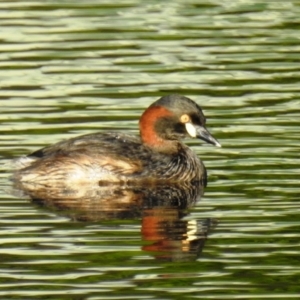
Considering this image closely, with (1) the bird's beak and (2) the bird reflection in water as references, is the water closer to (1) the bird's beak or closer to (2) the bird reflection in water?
(2) the bird reflection in water

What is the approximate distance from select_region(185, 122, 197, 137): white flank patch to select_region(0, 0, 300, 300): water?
30 centimetres

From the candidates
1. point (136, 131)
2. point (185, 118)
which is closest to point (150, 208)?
point (185, 118)

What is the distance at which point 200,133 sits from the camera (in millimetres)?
14875

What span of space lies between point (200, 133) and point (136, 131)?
4.03ft

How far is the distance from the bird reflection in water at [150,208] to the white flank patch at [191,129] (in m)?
0.54

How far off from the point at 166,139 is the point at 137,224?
279 centimetres

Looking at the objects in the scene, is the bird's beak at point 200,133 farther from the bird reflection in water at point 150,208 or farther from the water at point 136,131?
the bird reflection in water at point 150,208

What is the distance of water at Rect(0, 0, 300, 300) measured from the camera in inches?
427

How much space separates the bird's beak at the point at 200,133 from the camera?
14.7 m

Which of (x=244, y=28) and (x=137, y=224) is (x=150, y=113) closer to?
(x=137, y=224)

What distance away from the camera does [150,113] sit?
593 inches

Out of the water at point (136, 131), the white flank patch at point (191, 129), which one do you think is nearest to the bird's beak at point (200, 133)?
the white flank patch at point (191, 129)

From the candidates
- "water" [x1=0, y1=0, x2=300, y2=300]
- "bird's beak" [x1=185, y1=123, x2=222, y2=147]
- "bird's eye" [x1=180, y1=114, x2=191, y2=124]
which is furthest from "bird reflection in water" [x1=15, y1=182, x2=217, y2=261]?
"bird's eye" [x1=180, y1=114, x2=191, y2=124]

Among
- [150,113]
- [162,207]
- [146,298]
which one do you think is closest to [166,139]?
[150,113]
